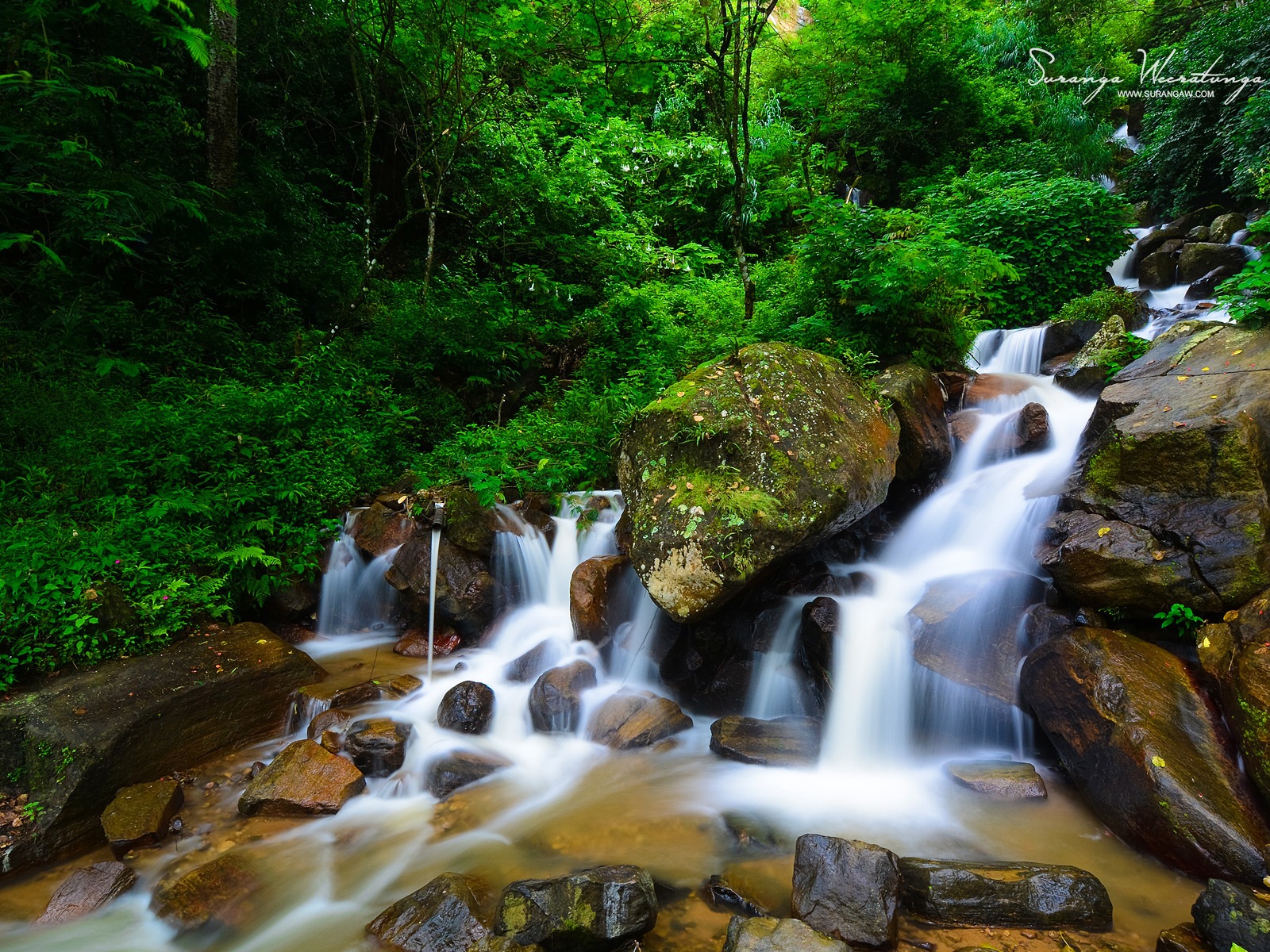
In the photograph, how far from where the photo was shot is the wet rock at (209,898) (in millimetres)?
3285

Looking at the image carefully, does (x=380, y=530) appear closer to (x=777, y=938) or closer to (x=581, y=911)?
(x=581, y=911)

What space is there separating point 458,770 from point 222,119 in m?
9.42

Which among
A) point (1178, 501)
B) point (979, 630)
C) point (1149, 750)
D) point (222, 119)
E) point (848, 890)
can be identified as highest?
point (222, 119)

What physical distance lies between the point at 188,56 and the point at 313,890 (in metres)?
12.4

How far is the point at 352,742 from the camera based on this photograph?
4.68m

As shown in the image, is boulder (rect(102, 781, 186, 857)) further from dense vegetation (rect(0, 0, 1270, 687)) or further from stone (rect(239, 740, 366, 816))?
dense vegetation (rect(0, 0, 1270, 687))

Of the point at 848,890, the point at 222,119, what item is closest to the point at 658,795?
the point at 848,890

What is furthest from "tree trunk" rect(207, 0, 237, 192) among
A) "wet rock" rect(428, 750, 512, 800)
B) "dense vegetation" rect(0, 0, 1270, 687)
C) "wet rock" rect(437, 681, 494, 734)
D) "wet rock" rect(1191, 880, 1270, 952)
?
"wet rock" rect(1191, 880, 1270, 952)

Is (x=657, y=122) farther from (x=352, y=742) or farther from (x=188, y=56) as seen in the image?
(x=352, y=742)

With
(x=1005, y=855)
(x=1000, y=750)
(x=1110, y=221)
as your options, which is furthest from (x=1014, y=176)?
(x=1005, y=855)

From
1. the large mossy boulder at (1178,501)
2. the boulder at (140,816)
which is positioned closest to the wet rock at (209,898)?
the boulder at (140,816)

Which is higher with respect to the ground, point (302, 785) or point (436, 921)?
point (302, 785)

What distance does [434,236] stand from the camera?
1012cm

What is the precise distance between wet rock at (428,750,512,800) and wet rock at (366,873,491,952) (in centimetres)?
115
